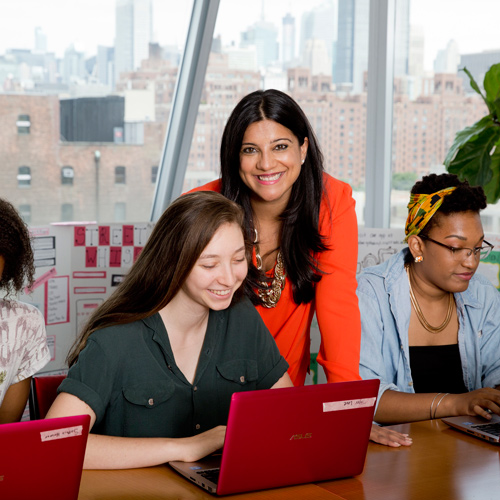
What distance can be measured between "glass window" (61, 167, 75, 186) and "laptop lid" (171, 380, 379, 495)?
2586 mm

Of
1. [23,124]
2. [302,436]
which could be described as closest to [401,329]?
[302,436]

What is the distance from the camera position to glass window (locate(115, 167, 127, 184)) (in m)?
3.91

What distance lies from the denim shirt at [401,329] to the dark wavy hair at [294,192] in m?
0.26

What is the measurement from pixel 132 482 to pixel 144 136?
2.87 meters

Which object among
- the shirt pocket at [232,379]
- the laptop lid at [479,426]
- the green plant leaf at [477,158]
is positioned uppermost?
the green plant leaf at [477,158]

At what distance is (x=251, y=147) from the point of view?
75.3 inches

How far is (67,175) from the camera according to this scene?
3.75m

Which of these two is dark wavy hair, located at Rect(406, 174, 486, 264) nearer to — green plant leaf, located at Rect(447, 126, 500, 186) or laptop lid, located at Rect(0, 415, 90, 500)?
green plant leaf, located at Rect(447, 126, 500, 186)

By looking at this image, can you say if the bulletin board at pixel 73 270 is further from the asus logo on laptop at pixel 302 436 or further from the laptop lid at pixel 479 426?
the asus logo on laptop at pixel 302 436

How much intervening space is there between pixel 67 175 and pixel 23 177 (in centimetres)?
23

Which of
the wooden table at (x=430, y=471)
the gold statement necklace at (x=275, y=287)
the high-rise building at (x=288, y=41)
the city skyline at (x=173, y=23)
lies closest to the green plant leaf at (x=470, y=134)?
the city skyline at (x=173, y=23)

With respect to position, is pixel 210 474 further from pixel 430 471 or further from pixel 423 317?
pixel 423 317

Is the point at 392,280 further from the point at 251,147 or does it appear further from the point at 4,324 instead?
the point at 4,324

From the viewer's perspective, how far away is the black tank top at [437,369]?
2182 mm
